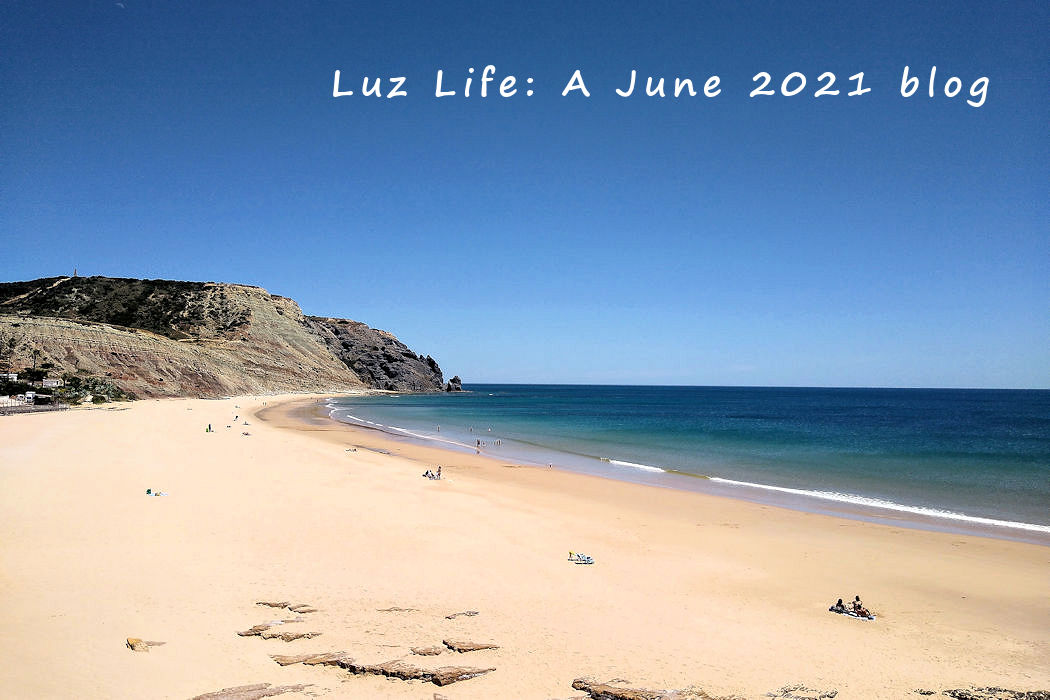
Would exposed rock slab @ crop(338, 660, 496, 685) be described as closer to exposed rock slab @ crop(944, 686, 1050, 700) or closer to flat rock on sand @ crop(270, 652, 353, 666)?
flat rock on sand @ crop(270, 652, 353, 666)

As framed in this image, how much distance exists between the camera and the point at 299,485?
51.3 feet

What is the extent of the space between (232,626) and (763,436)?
137 ft

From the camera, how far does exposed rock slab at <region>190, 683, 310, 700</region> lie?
4.68 m

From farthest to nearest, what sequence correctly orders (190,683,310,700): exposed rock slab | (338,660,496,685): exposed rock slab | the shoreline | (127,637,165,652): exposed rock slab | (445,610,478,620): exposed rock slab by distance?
the shoreline
(445,610,478,620): exposed rock slab
(127,637,165,652): exposed rock slab
(338,660,496,685): exposed rock slab
(190,683,310,700): exposed rock slab

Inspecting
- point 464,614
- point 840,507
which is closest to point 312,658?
point 464,614

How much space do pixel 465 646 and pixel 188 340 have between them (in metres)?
89.4

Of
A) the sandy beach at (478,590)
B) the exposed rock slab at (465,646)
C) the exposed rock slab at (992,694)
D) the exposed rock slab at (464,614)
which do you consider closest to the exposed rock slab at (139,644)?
the sandy beach at (478,590)

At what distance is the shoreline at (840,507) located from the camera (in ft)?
47.4

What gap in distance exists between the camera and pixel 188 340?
3189 inches

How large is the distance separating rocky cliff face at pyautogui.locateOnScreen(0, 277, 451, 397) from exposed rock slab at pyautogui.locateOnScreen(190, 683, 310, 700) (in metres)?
61.3

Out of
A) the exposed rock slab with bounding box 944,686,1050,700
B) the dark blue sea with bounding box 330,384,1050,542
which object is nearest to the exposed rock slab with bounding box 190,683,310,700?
the exposed rock slab with bounding box 944,686,1050,700

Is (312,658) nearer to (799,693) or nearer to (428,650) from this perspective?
(428,650)

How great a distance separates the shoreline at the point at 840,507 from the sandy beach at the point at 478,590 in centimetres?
122

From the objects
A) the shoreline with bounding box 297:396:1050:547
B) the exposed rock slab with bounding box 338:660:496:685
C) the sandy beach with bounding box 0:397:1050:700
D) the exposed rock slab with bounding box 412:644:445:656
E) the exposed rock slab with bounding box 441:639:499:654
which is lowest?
the shoreline with bounding box 297:396:1050:547
